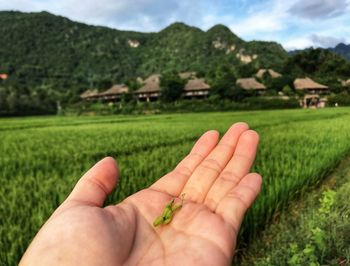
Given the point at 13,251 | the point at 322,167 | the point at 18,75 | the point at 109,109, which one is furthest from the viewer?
the point at 18,75

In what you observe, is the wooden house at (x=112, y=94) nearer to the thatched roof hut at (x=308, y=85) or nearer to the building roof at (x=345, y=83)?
the thatched roof hut at (x=308, y=85)

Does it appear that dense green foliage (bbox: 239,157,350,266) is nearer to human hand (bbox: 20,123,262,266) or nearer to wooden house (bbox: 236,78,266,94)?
human hand (bbox: 20,123,262,266)

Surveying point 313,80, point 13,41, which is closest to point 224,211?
point 313,80

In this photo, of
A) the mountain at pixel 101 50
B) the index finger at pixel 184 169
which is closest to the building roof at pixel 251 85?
the index finger at pixel 184 169

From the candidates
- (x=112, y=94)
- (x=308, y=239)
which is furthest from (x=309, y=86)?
(x=112, y=94)

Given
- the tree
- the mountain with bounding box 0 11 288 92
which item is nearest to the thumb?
the tree

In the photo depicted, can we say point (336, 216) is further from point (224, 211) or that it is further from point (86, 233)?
point (86, 233)
